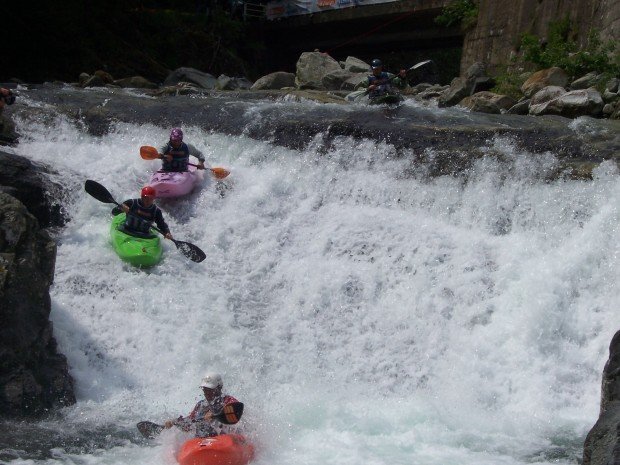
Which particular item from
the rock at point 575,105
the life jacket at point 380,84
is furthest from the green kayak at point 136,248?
the rock at point 575,105

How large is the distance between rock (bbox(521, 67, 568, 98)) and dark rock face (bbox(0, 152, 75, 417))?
874 cm

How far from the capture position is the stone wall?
42.8 feet

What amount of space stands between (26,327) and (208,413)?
1816 millimetres

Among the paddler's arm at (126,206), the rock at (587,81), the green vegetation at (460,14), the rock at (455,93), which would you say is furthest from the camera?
the green vegetation at (460,14)

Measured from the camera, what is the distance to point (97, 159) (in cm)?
1027

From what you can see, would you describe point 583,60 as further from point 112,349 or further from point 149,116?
point 112,349

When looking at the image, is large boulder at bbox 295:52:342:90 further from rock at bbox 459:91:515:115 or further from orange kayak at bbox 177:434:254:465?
orange kayak at bbox 177:434:254:465

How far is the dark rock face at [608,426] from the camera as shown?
4316 mm

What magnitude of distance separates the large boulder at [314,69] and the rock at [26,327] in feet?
33.0

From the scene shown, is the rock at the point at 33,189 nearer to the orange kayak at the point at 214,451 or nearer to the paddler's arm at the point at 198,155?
the paddler's arm at the point at 198,155

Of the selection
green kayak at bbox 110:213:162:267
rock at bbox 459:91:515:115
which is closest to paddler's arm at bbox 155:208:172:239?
green kayak at bbox 110:213:162:267

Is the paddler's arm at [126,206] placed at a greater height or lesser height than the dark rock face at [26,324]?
greater

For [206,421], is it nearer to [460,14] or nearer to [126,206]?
[126,206]

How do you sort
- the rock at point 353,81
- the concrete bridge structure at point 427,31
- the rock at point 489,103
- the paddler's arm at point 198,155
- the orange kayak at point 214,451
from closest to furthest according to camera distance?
the orange kayak at point 214,451, the paddler's arm at point 198,155, the rock at point 489,103, the concrete bridge structure at point 427,31, the rock at point 353,81
